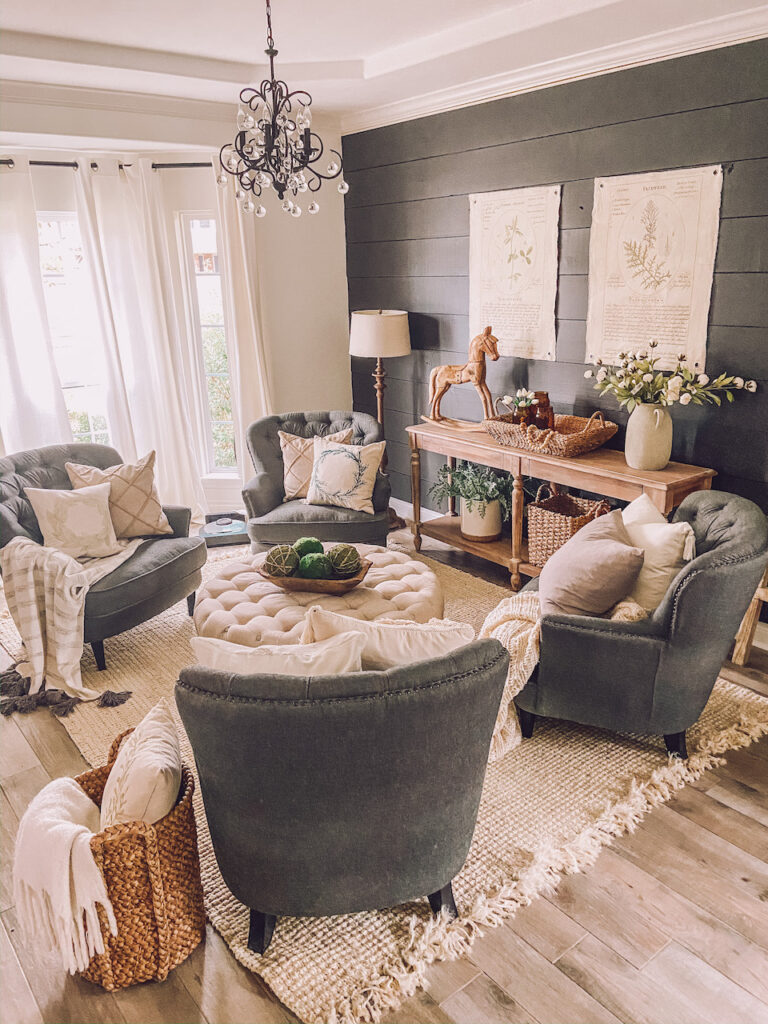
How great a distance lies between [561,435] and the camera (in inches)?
141

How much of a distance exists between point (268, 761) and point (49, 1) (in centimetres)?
300

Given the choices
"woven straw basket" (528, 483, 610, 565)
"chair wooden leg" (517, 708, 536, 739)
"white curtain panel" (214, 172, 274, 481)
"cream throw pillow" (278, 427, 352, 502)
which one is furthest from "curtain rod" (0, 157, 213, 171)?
"chair wooden leg" (517, 708, 536, 739)

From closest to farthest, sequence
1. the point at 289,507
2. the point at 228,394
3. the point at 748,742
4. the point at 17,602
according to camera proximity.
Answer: the point at 748,742
the point at 17,602
the point at 289,507
the point at 228,394

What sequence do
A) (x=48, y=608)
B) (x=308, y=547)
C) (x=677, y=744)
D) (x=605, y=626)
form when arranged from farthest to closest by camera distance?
1. (x=48, y=608)
2. (x=308, y=547)
3. (x=677, y=744)
4. (x=605, y=626)

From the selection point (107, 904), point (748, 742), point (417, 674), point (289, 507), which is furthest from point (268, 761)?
point (289, 507)

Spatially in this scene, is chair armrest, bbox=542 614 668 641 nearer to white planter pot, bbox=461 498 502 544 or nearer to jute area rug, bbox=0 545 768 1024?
jute area rug, bbox=0 545 768 1024

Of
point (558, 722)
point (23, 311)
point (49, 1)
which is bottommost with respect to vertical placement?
point (558, 722)

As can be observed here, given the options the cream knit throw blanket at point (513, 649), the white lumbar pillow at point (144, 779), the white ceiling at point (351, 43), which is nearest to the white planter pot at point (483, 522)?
the cream knit throw blanket at point (513, 649)

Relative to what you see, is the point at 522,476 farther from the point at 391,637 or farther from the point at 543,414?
the point at 391,637

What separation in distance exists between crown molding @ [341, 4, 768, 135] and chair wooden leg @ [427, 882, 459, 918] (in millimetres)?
3223

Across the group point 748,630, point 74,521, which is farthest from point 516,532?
point 74,521

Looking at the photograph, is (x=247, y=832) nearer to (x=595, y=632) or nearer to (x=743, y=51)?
(x=595, y=632)

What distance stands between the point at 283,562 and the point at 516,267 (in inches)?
86.5

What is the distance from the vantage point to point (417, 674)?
160 centimetres
